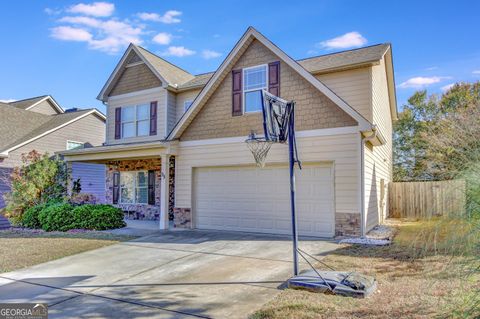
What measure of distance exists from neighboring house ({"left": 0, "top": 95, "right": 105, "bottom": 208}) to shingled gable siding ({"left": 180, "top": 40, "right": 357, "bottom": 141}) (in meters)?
10.4

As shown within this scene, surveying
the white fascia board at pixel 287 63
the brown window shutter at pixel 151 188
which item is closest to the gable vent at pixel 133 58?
the brown window shutter at pixel 151 188

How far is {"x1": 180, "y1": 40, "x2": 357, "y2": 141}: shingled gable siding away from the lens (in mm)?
10091

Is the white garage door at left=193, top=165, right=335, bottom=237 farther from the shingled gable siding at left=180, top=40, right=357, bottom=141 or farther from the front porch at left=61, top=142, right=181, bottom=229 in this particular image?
the front porch at left=61, top=142, right=181, bottom=229

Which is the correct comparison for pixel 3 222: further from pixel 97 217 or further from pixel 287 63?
pixel 287 63

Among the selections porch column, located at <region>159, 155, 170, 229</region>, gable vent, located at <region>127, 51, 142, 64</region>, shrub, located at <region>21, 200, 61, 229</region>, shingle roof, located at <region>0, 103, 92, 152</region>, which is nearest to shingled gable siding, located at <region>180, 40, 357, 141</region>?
porch column, located at <region>159, 155, 170, 229</region>

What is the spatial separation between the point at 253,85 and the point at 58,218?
8.74 m

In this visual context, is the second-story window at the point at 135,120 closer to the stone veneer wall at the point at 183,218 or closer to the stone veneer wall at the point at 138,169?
the stone veneer wall at the point at 138,169

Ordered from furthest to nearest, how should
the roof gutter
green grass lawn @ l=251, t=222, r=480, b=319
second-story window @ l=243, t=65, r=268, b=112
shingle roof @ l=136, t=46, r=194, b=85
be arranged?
shingle roof @ l=136, t=46, r=194, b=85
the roof gutter
second-story window @ l=243, t=65, r=268, b=112
green grass lawn @ l=251, t=222, r=480, b=319

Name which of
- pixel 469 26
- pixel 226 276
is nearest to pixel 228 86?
pixel 226 276

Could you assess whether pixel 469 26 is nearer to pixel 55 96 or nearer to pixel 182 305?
pixel 182 305

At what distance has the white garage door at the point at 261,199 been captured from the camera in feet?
33.0

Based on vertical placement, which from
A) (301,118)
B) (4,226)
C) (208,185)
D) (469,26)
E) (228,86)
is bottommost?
(4,226)

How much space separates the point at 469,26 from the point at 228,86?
1093cm

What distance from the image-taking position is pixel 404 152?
1040 inches
